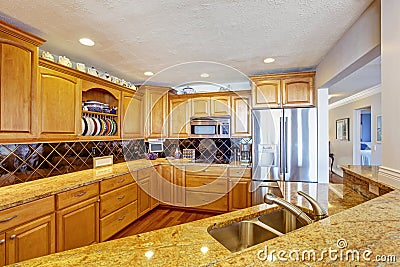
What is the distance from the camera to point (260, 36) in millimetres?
2307

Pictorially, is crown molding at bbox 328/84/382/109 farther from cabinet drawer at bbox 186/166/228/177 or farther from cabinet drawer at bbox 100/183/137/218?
cabinet drawer at bbox 100/183/137/218

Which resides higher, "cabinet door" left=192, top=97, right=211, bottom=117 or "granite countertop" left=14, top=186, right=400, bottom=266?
"cabinet door" left=192, top=97, right=211, bottom=117

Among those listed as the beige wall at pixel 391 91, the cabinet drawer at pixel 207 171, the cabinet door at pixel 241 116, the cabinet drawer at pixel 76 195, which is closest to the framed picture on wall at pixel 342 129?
the cabinet door at pixel 241 116

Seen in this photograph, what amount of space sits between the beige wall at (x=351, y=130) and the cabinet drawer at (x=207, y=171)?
11.1 ft

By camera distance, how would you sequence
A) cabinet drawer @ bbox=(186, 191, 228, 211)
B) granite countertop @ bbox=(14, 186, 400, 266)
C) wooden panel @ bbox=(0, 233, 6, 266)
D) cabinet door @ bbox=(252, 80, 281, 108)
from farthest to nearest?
cabinet drawer @ bbox=(186, 191, 228, 211) → cabinet door @ bbox=(252, 80, 281, 108) → wooden panel @ bbox=(0, 233, 6, 266) → granite countertop @ bbox=(14, 186, 400, 266)

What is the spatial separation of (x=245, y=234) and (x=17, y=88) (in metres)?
2.13

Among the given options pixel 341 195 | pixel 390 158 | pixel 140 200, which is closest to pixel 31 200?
pixel 140 200

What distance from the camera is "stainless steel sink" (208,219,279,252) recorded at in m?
1.18

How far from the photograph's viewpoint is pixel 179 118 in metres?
4.25

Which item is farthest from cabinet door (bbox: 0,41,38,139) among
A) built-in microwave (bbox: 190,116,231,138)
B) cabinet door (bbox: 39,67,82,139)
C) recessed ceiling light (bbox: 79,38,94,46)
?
built-in microwave (bbox: 190,116,231,138)

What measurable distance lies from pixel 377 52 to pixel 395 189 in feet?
3.65

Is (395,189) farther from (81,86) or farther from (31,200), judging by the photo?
(81,86)

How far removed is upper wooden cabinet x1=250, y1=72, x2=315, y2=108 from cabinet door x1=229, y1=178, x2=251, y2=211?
1195 millimetres

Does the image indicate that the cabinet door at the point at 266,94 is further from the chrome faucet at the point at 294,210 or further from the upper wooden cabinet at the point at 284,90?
the chrome faucet at the point at 294,210
